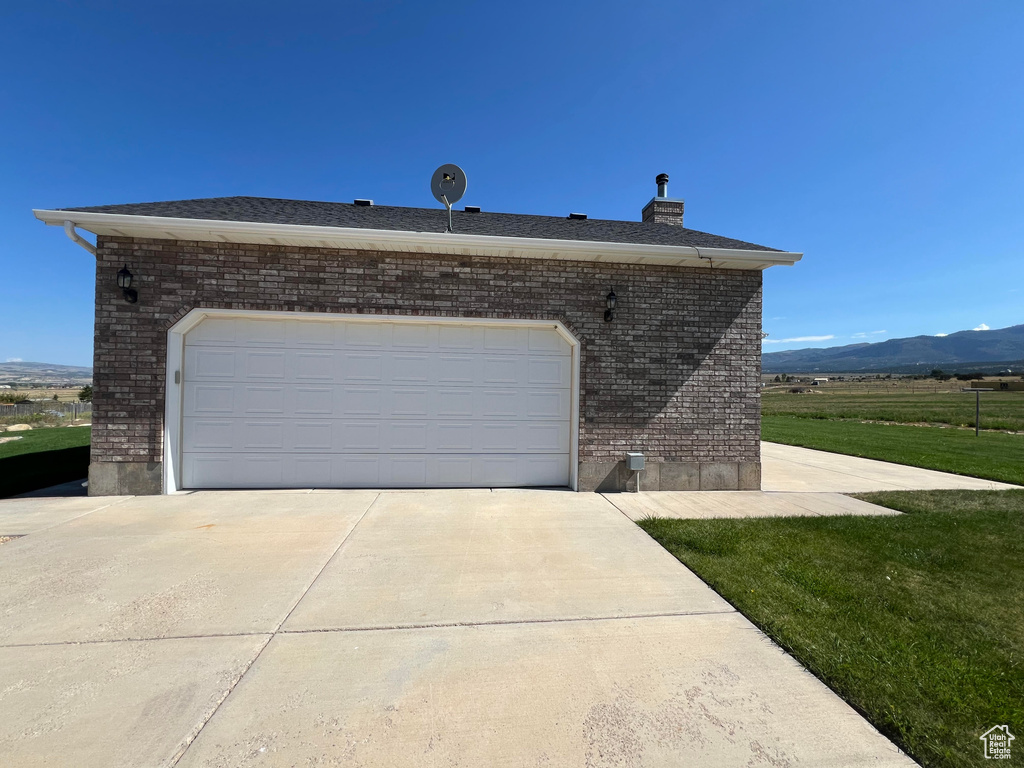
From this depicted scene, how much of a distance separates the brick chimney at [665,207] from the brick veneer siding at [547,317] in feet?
10.1

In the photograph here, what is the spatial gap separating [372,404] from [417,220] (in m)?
3.21

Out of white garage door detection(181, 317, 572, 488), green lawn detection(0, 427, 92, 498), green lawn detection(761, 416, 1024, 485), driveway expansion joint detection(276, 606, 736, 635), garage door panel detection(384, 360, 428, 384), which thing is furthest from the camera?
green lawn detection(761, 416, 1024, 485)

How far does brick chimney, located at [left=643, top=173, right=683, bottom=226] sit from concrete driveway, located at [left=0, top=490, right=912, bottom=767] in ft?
24.3

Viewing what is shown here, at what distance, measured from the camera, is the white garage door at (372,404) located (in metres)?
6.20

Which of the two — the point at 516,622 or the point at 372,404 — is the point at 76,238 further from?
the point at 516,622

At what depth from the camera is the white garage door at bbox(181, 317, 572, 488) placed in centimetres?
620

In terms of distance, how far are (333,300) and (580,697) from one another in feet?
18.5

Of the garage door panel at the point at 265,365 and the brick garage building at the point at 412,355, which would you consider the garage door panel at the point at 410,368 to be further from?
the garage door panel at the point at 265,365

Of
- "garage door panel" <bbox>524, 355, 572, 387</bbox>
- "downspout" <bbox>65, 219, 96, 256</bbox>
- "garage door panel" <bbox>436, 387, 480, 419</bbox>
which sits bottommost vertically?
"garage door panel" <bbox>436, 387, 480, 419</bbox>

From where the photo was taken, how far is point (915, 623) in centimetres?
290

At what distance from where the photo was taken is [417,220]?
7207 millimetres

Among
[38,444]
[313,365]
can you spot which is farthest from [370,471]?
[38,444]

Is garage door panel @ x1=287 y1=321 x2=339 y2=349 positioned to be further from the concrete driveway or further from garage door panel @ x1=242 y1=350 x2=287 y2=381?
the concrete driveway

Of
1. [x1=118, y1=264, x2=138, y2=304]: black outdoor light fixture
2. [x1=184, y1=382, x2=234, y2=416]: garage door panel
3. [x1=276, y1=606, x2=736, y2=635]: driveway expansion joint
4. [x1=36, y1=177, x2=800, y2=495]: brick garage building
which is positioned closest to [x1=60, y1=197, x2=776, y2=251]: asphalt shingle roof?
[x1=36, y1=177, x2=800, y2=495]: brick garage building
